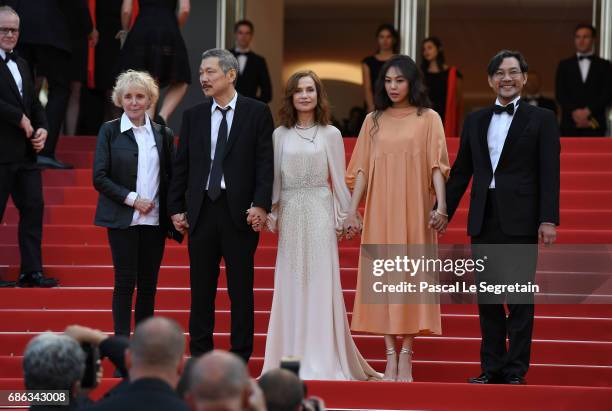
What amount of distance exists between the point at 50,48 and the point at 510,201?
4.80 meters

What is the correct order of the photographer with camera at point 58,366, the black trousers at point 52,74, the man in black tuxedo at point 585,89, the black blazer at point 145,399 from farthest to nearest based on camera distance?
the man in black tuxedo at point 585,89 < the black trousers at point 52,74 < the photographer with camera at point 58,366 < the black blazer at point 145,399

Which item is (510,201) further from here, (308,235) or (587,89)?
(587,89)

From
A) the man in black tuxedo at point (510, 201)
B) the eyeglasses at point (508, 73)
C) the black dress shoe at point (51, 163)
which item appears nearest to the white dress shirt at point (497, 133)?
the man in black tuxedo at point (510, 201)

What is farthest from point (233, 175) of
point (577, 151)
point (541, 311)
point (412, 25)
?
point (412, 25)

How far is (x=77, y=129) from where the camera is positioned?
13.6 m

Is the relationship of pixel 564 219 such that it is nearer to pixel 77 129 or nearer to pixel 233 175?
pixel 233 175

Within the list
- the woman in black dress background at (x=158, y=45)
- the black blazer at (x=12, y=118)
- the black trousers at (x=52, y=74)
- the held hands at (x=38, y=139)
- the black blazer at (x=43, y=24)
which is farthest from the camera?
the woman in black dress background at (x=158, y=45)

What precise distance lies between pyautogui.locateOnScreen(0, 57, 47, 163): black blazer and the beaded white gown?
7.58 feet

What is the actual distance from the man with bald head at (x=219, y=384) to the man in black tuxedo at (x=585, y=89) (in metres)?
9.91

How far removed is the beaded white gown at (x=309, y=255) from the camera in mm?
7840

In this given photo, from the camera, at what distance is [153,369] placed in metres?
4.25

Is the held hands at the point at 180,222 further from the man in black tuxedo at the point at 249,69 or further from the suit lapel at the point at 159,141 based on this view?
the man in black tuxedo at the point at 249,69

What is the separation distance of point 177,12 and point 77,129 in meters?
2.48

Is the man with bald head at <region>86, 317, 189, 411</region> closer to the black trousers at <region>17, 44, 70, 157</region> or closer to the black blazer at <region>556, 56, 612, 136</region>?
the black trousers at <region>17, 44, 70, 157</region>
